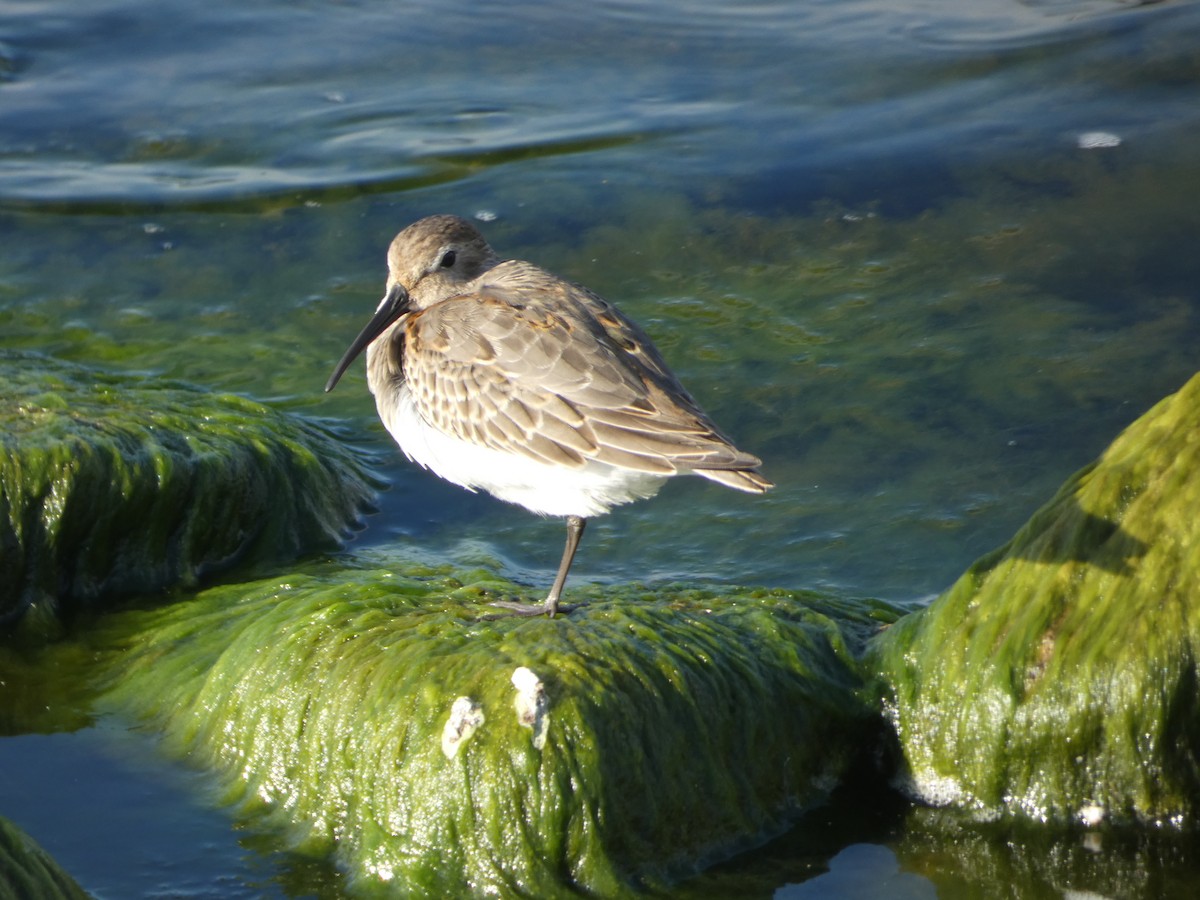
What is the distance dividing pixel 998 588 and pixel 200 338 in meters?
3.99

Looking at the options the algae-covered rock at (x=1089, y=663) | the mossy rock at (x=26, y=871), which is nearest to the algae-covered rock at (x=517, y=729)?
the algae-covered rock at (x=1089, y=663)

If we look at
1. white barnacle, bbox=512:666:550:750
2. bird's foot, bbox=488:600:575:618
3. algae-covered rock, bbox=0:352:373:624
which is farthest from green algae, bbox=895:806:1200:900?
algae-covered rock, bbox=0:352:373:624

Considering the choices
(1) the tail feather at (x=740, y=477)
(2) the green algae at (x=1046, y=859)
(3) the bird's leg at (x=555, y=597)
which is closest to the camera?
(2) the green algae at (x=1046, y=859)

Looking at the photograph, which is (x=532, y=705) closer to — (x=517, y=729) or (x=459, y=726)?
(x=517, y=729)

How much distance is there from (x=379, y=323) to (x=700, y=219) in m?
2.37

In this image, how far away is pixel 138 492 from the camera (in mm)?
4738

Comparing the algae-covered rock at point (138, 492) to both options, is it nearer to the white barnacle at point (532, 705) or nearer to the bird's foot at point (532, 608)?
the bird's foot at point (532, 608)

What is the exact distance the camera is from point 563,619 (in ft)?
12.9

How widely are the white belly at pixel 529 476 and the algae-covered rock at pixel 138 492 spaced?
2.04 feet

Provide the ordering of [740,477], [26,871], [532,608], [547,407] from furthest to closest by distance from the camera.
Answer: [547,407] < [532,608] < [740,477] < [26,871]

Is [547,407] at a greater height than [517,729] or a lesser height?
greater

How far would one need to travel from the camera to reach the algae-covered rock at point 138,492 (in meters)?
4.58

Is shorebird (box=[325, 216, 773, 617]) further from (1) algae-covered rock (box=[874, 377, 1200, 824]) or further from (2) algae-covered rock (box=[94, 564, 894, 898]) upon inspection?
(1) algae-covered rock (box=[874, 377, 1200, 824])

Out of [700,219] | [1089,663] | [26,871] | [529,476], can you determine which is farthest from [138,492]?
[700,219]
